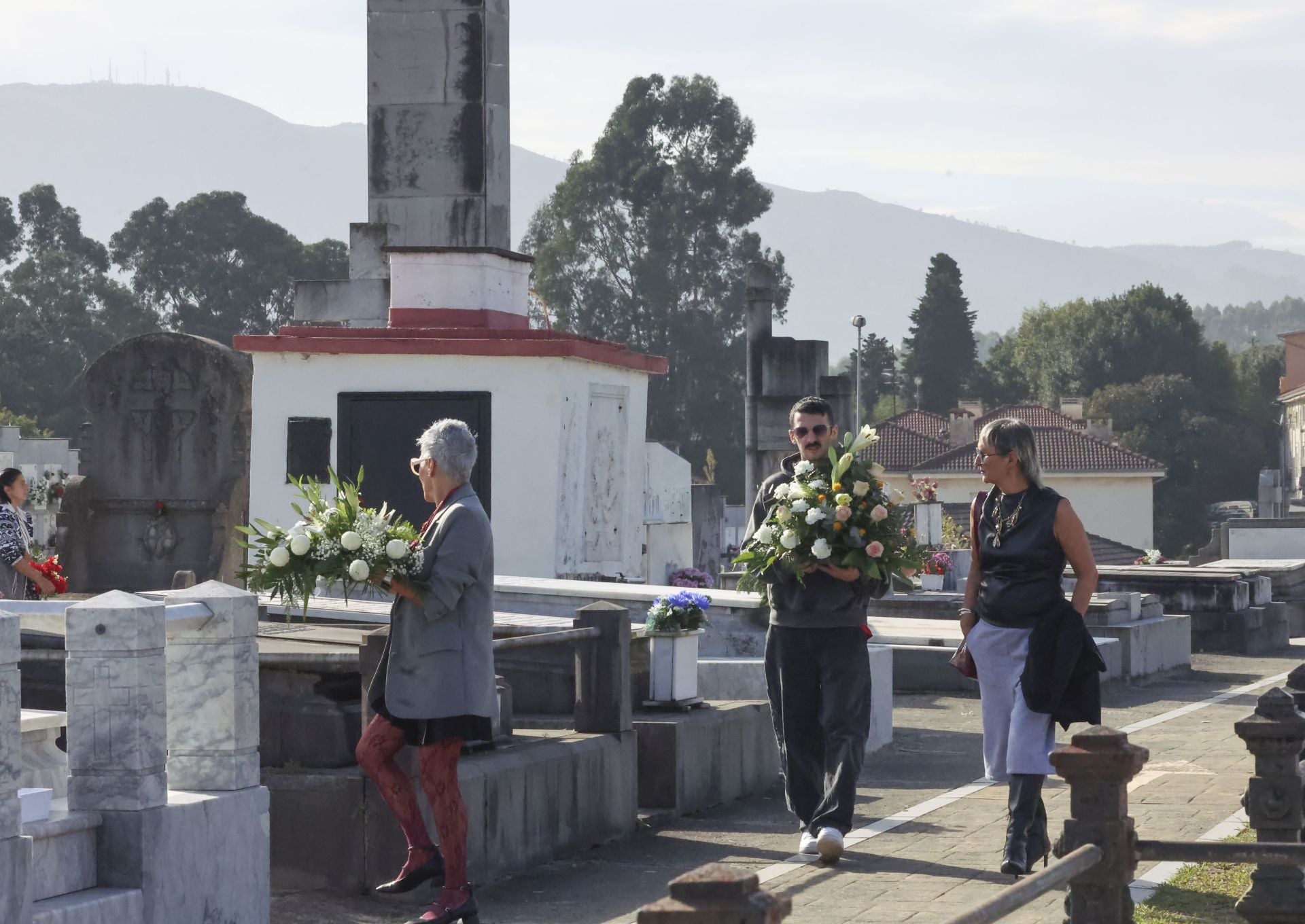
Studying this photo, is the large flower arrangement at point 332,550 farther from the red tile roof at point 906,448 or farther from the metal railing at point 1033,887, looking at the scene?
the red tile roof at point 906,448

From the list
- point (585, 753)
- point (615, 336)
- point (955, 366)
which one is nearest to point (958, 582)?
point (585, 753)

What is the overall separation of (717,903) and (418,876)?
418 centimetres

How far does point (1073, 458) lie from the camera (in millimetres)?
85000

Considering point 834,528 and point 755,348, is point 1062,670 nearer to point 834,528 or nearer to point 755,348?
point 834,528

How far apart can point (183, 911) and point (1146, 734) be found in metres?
8.70

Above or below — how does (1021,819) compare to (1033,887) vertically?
below

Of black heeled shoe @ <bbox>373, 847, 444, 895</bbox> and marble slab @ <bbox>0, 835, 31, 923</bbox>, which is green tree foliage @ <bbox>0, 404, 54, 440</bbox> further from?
marble slab @ <bbox>0, 835, 31, 923</bbox>

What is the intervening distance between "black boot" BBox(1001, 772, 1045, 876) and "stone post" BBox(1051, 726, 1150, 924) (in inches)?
84.3

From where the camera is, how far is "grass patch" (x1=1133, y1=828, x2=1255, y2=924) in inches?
284

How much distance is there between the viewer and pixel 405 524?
736 cm

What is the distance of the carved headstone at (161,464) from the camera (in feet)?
59.1

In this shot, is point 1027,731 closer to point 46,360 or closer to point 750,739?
point 750,739

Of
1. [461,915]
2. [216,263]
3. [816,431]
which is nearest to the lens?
[461,915]

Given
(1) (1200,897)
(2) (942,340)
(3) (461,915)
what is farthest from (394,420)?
(2) (942,340)
